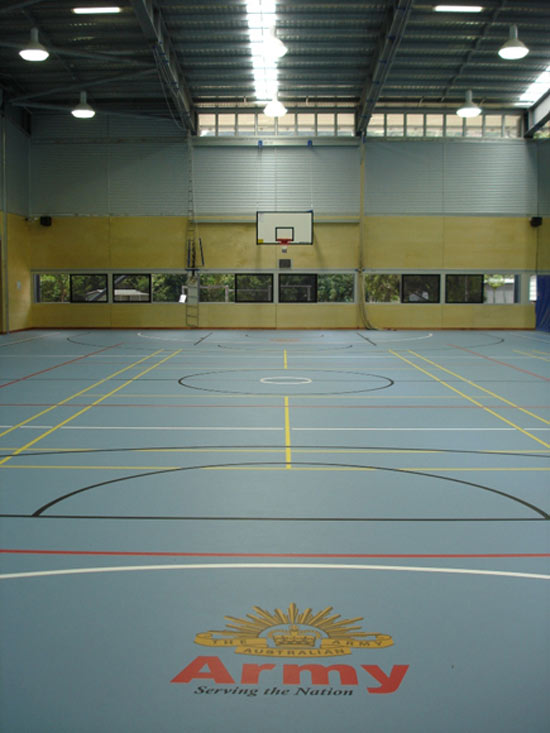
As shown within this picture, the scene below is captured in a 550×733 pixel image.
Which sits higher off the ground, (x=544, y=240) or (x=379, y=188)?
(x=379, y=188)

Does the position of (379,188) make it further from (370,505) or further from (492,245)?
(370,505)

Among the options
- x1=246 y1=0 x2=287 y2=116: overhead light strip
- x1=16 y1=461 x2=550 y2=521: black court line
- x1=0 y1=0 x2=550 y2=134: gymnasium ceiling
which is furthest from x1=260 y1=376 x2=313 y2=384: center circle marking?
x1=0 y1=0 x2=550 y2=134: gymnasium ceiling

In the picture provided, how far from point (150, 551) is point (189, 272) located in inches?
1123

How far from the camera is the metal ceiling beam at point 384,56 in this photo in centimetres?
2422

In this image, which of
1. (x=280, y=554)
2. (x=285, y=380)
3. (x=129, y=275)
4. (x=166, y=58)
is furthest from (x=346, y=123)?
(x=280, y=554)

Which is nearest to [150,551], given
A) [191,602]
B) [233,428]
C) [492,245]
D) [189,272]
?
Result: [191,602]

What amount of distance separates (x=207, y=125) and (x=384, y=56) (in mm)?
10473

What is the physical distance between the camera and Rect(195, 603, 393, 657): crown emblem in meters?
4.55

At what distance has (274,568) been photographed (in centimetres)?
589

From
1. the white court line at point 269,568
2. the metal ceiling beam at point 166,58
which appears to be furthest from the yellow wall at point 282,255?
the white court line at point 269,568

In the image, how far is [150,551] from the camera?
6273mm

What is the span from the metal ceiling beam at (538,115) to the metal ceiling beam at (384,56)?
781 cm

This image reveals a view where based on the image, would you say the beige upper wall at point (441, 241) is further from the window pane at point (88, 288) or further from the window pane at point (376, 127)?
the window pane at point (88, 288)

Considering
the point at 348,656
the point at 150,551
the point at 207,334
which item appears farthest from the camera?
the point at 207,334
